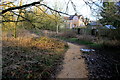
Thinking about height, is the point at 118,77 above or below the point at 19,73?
below

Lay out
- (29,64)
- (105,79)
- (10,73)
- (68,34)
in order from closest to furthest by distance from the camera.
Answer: (10,73) < (105,79) < (29,64) < (68,34)

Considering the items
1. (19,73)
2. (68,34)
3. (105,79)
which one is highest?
(68,34)

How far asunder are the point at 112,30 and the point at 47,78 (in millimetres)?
7766

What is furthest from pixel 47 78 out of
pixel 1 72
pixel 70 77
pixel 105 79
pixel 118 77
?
pixel 118 77

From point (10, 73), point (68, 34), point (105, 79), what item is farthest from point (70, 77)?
point (68, 34)

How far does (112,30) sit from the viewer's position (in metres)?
8.30

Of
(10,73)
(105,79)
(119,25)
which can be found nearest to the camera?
(10,73)

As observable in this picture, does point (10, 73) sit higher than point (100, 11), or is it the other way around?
point (100, 11)

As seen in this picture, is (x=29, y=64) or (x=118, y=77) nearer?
(x=118, y=77)

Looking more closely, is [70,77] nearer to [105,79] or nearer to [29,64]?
[105,79]

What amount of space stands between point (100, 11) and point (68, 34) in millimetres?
12370

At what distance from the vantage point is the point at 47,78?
10.4ft

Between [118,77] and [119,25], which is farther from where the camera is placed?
[119,25]

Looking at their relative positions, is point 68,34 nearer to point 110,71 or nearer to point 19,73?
point 110,71
